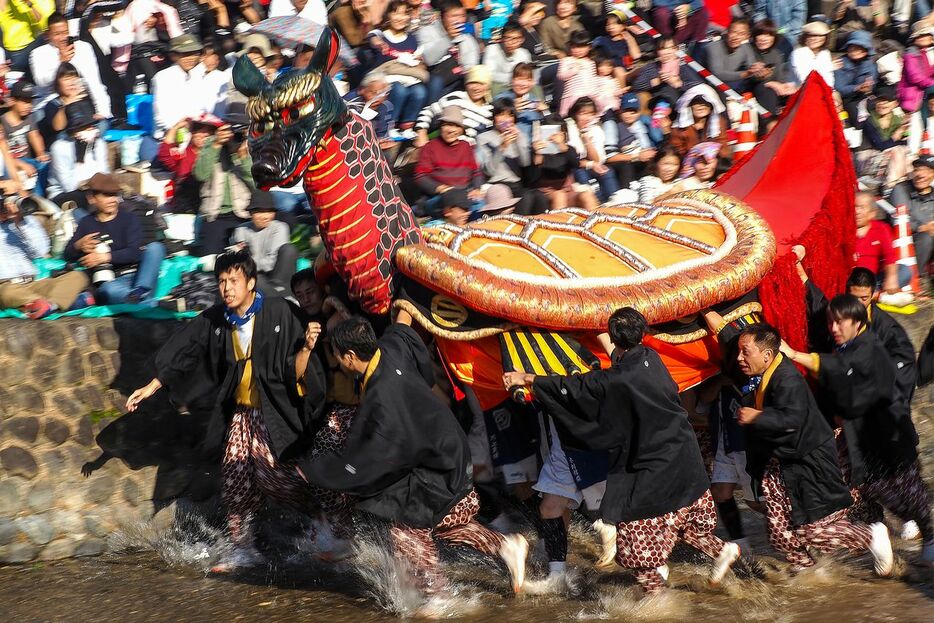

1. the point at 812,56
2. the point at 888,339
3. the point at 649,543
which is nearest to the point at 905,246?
the point at 888,339

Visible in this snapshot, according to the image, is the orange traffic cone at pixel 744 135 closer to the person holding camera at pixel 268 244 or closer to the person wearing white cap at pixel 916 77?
the person wearing white cap at pixel 916 77

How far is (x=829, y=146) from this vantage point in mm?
6348

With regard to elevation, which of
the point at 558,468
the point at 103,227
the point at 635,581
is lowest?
the point at 635,581

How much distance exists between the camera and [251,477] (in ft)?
19.7

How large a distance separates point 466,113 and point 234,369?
3179 mm

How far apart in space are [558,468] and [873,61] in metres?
6.03

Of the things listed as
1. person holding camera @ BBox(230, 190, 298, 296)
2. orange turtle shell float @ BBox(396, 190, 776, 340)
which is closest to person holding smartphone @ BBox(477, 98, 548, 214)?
person holding camera @ BBox(230, 190, 298, 296)

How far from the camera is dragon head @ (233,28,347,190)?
204 inches

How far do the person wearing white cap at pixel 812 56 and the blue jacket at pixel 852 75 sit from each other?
0.09 metres

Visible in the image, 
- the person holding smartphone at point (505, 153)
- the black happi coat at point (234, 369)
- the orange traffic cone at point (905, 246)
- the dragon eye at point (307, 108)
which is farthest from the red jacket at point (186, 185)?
the orange traffic cone at point (905, 246)

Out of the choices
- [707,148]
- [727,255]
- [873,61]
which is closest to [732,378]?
[727,255]

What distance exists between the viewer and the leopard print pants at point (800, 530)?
5.41 metres

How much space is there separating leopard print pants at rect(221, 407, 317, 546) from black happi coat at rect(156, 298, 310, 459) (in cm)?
10

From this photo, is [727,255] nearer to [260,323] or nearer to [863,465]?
[863,465]
